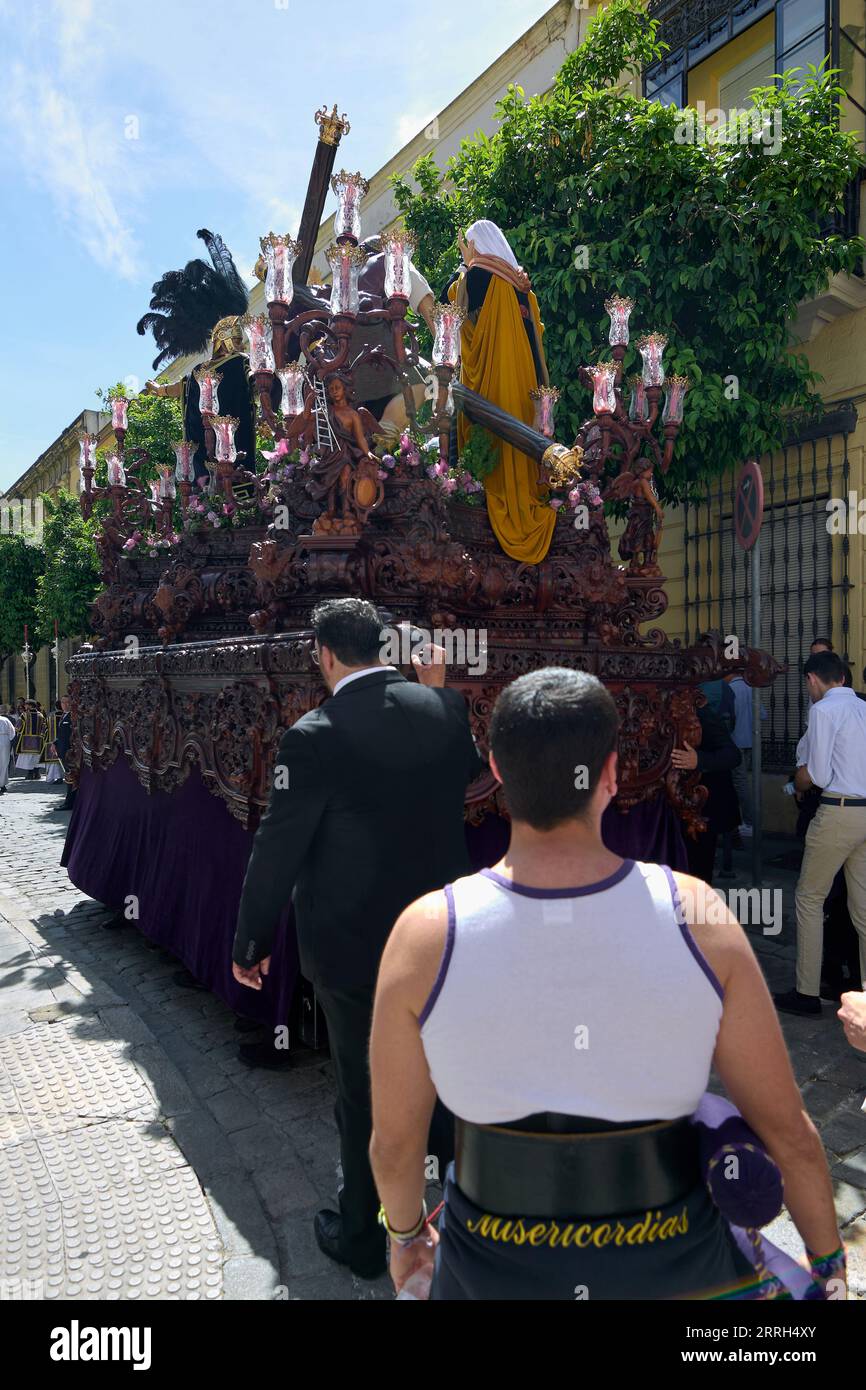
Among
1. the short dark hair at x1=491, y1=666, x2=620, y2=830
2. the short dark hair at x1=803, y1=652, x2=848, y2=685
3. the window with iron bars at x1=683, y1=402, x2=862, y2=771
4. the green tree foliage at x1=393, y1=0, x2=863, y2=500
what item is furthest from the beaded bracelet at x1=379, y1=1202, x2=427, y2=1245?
the window with iron bars at x1=683, y1=402, x2=862, y2=771

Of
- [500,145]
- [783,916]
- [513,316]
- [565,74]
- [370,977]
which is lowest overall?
[783,916]

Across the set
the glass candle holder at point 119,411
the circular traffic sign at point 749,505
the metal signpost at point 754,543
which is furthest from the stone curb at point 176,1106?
the circular traffic sign at point 749,505

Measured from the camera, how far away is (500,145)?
26.1ft

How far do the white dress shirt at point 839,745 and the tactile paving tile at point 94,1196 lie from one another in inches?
134

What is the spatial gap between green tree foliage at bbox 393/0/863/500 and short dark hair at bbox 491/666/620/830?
683cm

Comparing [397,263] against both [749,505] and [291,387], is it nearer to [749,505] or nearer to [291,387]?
[291,387]

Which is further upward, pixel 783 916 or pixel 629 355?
pixel 629 355

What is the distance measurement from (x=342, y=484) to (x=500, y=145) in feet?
19.4

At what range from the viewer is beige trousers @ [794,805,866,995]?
4.18 m

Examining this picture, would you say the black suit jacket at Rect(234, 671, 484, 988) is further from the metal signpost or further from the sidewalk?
the metal signpost

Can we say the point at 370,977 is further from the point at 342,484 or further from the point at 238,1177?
the point at 342,484

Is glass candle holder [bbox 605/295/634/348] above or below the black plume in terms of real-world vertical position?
below

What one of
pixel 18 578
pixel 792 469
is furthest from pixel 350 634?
pixel 18 578
